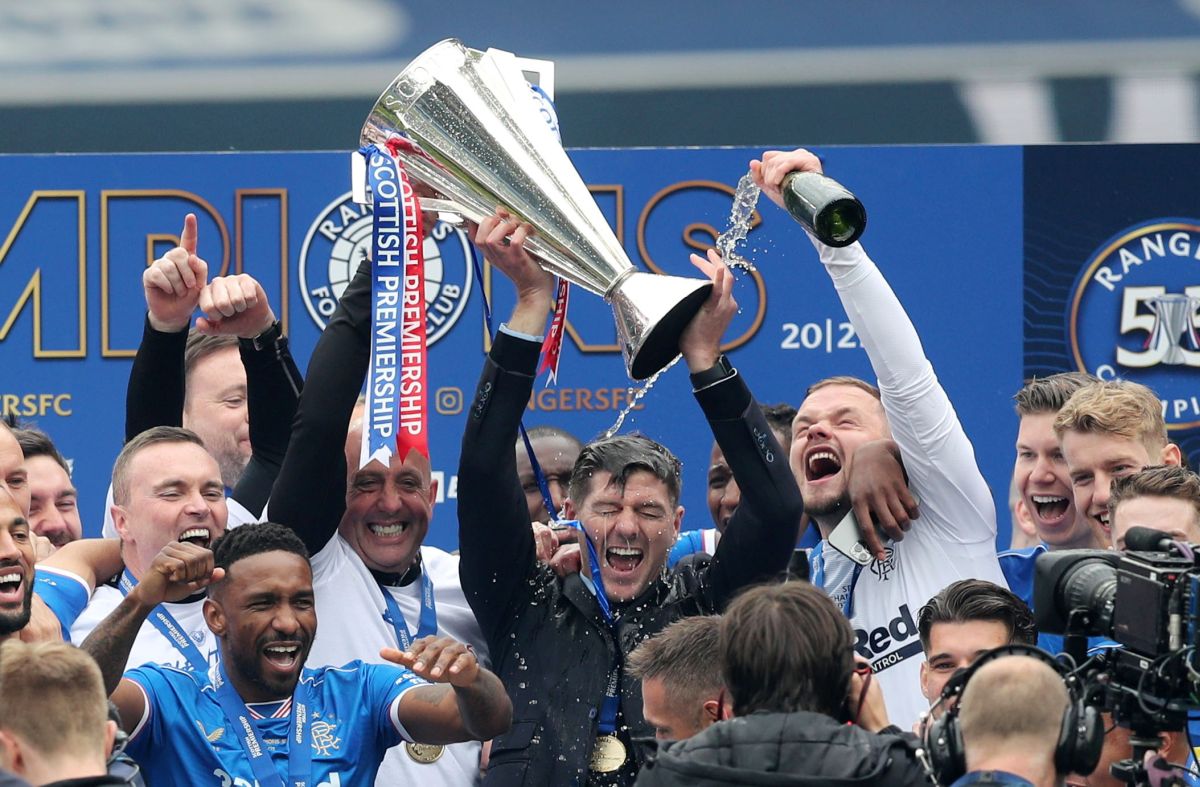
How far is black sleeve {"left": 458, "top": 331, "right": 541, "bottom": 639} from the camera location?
11.9 feet

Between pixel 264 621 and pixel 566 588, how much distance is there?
653 mm

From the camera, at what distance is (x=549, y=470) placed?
190 inches

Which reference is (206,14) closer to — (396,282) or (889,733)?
(396,282)

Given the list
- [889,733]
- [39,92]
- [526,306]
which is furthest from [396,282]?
[39,92]

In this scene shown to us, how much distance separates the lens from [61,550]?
3.83m

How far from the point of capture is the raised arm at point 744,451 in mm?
3615

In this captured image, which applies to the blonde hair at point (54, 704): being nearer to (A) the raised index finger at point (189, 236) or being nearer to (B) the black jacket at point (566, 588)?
(B) the black jacket at point (566, 588)

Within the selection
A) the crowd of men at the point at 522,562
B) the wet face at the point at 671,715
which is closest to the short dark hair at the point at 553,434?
the crowd of men at the point at 522,562

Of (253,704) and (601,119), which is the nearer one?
(253,704)

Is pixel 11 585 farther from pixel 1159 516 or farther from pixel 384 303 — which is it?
pixel 1159 516

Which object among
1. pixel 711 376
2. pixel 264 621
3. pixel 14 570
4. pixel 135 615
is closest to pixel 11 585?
pixel 14 570

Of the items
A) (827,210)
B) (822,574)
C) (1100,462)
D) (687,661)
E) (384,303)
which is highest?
(827,210)

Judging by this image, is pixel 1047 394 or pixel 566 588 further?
pixel 1047 394

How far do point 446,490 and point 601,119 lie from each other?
1.16 meters
